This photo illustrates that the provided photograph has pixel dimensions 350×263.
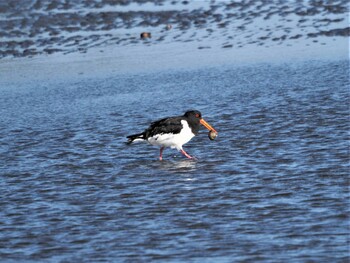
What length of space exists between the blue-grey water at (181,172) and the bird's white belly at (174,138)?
0.28 meters

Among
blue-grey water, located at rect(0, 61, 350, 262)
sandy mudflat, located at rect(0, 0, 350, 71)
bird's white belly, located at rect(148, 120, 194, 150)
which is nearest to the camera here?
blue-grey water, located at rect(0, 61, 350, 262)

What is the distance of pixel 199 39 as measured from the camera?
923 inches

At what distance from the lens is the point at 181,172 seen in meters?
11.5

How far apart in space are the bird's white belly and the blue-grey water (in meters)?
0.28

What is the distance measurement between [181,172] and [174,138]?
1.02 m

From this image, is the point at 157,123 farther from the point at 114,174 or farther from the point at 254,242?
the point at 254,242

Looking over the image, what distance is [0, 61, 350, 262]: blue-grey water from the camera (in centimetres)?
823

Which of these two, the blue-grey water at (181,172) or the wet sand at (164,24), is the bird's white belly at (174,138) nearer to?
the blue-grey water at (181,172)

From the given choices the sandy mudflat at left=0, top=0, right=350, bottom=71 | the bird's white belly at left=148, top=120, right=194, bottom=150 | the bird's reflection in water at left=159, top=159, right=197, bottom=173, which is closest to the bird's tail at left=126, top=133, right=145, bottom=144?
the bird's white belly at left=148, top=120, right=194, bottom=150

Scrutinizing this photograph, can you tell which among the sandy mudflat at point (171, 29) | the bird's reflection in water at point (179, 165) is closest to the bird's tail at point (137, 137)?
the bird's reflection in water at point (179, 165)

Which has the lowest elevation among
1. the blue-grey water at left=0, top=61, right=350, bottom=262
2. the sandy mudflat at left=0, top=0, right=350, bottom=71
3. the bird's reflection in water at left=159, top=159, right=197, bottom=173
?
the bird's reflection in water at left=159, top=159, right=197, bottom=173

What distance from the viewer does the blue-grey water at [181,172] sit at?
8227mm

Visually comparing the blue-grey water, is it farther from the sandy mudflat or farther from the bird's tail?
the sandy mudflat

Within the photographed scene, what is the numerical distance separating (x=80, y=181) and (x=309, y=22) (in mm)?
14842
